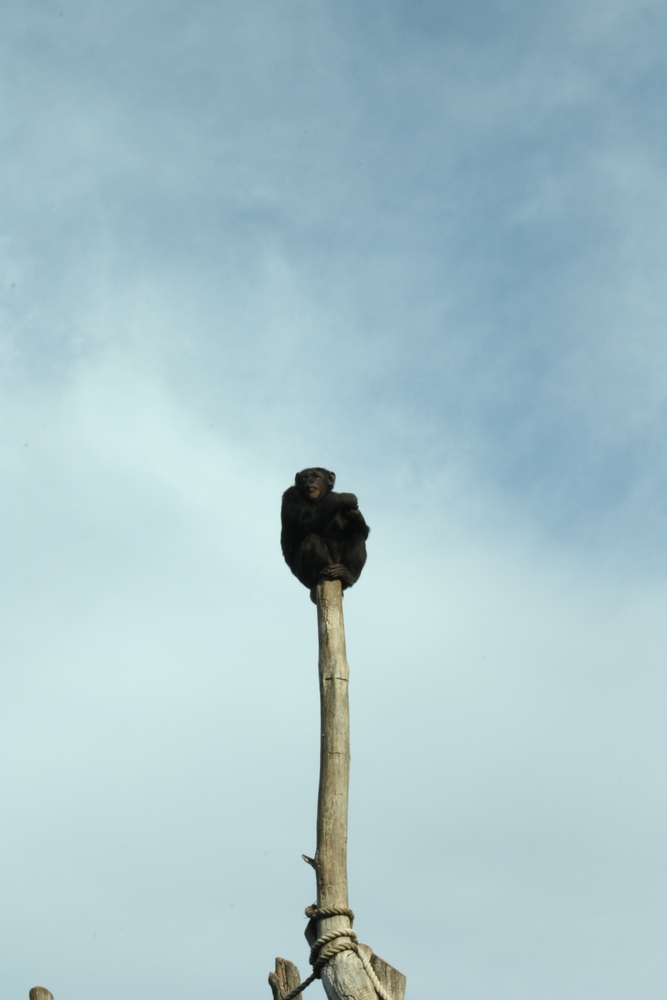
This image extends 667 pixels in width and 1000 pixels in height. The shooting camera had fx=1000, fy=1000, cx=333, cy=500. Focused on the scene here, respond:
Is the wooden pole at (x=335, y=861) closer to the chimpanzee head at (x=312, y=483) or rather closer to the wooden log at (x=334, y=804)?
the wooden log at (x=334, y=804)

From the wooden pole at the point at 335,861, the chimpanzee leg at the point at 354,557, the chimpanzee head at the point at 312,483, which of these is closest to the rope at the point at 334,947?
the wooden pole at the point at 335,861

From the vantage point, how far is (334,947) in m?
5.37

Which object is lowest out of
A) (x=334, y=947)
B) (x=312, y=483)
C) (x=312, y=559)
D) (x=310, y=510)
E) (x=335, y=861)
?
(x=334, y=947)

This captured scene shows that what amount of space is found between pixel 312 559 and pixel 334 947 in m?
2.66

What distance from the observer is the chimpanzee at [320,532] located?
23.4 feet

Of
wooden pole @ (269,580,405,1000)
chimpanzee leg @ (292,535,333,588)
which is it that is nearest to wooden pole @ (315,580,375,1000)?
wooden pole @ (269,580,405,1000)

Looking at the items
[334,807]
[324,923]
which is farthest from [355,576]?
[324,923]

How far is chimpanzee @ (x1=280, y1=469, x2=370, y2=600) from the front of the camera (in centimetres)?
712

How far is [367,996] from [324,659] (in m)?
1.91

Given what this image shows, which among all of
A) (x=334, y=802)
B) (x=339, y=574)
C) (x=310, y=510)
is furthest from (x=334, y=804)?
(x=310, y=510)

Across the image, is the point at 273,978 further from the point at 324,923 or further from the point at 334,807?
the point at 334,807

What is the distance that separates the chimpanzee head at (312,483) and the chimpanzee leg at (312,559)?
520mm

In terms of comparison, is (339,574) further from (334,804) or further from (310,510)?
(334,804)

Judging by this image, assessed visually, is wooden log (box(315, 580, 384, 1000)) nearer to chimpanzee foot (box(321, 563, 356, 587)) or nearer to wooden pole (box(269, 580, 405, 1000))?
wooden pole (box(269, 580, 405, 1000))
